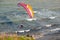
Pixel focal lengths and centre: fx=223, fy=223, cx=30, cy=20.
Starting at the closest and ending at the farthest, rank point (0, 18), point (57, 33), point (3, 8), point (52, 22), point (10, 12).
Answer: point (57, 33)
point (52, 22)
point (0, 18)
point (10, 12)
point (3, 8)

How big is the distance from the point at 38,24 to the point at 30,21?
89 cm

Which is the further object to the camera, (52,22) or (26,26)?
(52,22)

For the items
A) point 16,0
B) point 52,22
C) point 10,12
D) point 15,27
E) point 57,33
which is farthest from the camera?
point 16,0

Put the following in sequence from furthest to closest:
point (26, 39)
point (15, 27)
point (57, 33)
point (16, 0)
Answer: point (16, 0)
point (15, 27)
point (57, 33)
point (26, 39)

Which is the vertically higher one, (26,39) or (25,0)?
(26,39)

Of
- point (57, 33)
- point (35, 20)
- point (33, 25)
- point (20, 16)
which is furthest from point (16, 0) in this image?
point (57, 33)

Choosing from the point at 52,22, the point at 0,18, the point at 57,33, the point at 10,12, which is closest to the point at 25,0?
the point at 10,12

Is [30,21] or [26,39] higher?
[26,39]

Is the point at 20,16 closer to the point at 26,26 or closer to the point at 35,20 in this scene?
the point at 35,20

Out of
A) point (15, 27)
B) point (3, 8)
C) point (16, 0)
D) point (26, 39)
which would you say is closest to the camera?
point (26, 39)

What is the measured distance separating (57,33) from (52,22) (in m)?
3.05

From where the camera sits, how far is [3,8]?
1852cm

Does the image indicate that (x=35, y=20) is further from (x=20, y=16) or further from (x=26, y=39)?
(x=26, y=39)

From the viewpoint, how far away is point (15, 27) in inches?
478
